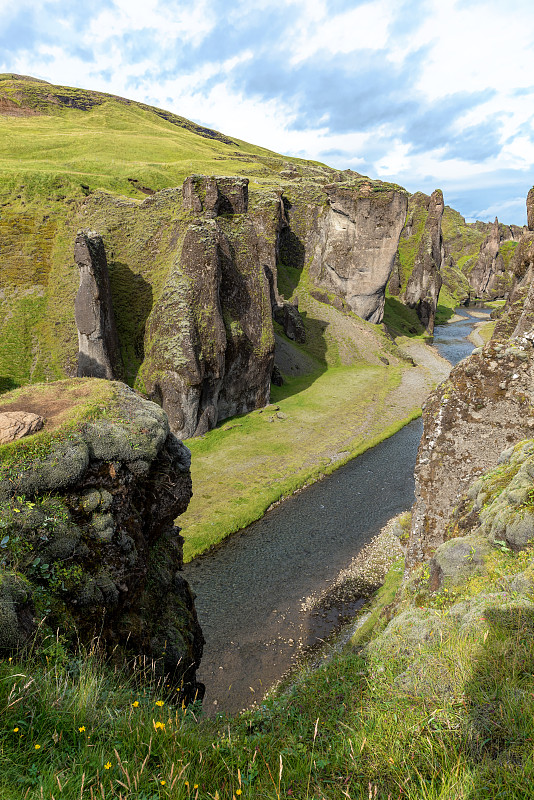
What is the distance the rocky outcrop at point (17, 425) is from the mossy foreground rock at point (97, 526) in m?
0.34

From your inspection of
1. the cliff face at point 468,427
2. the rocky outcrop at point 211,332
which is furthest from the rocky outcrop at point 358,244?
the cliff face at point 468,427

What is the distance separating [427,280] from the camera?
103 m

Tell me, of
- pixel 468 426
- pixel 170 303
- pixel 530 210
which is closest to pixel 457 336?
pixel 530 210

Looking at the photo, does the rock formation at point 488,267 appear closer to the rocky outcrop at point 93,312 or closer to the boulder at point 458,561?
the rocky outcrop at point 93,312

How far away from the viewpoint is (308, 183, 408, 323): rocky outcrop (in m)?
71.6

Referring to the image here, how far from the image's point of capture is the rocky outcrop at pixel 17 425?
33.6 ft

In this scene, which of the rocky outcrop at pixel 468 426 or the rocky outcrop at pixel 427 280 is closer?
the rocky outcrop at pixel 468 426

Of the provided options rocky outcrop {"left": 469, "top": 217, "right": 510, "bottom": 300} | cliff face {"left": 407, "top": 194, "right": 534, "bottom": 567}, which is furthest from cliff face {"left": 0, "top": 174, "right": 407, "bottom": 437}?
rocky outcrop {"left": 469, "top": 217, "right": 510, "bottom": 300}

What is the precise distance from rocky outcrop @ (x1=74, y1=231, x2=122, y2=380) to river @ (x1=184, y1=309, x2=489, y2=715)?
20.8 metres

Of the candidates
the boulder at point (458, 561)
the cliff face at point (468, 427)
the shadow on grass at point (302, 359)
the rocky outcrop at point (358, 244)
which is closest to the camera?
the boulder at point (458, 561)

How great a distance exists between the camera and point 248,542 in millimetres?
25188

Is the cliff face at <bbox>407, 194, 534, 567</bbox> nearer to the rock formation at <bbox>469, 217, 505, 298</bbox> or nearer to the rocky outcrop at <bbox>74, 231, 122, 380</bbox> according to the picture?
the rocky outcrop at <bbox>74, 231, 122, 380</bbox>

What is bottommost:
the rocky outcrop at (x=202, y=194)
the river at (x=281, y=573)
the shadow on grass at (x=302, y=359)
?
the river at (x=281, y=573)

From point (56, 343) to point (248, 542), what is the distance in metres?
26.6
